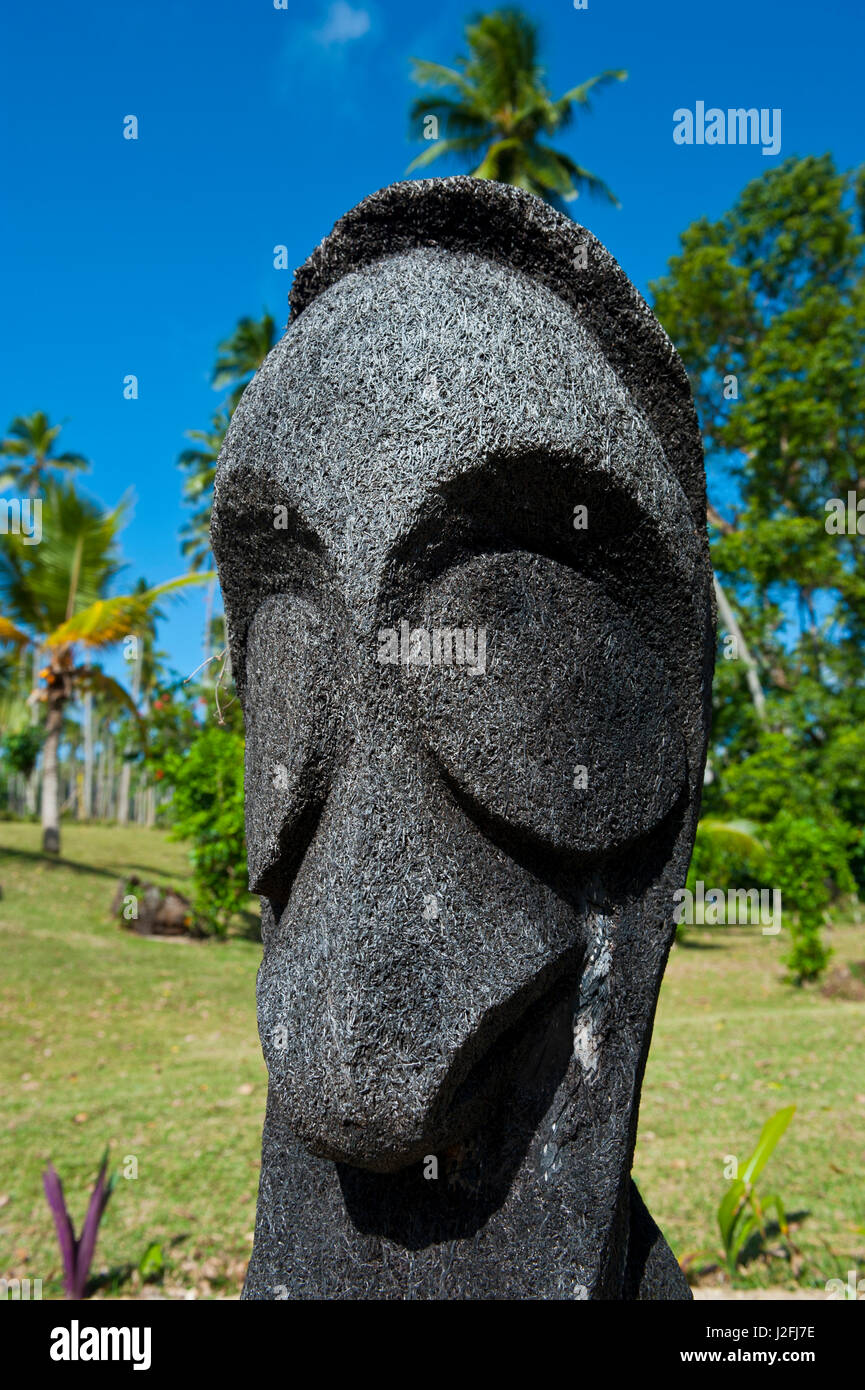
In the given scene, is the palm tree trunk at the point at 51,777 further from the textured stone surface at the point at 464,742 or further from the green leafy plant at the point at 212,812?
the textured stone surface at the point at 464,742

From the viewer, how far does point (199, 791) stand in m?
9.48

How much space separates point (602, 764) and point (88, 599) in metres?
13.6

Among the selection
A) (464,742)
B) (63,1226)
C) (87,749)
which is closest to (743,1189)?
(63,1226)

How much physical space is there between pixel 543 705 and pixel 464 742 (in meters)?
0.16

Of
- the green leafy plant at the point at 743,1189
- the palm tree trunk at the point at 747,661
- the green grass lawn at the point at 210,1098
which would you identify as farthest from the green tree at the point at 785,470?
the green leafy plant at the point at 743,1189

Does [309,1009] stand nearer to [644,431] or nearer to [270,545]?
[270,545]

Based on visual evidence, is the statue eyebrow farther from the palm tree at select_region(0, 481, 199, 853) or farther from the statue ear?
the palm tree at select_region(0, 481, 199, 853)

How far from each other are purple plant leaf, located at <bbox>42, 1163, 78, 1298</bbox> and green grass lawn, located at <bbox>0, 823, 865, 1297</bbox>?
46 centimetres

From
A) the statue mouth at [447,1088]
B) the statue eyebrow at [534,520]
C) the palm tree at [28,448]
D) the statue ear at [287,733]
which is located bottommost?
the statue mouth at [447,1088]

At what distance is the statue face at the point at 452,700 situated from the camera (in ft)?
4.71

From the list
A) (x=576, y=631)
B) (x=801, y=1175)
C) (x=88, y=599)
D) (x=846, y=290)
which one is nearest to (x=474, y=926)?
(x=576, y=631)

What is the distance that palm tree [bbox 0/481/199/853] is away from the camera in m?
13.1

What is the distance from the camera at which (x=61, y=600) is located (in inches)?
536

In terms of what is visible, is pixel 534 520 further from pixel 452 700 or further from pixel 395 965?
pixel 395 965
